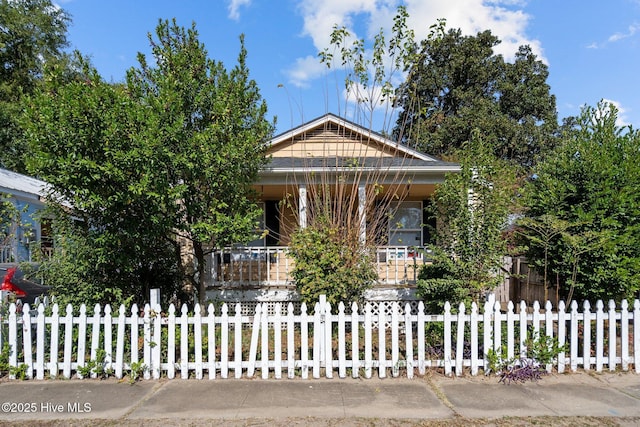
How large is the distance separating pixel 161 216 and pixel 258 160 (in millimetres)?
1985

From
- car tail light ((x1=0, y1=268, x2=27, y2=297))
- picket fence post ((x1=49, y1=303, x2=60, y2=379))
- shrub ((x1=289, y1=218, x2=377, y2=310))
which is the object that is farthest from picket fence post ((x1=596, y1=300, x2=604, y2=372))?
car tail light ((x1=0, y1=268, x2=27, y2=297))

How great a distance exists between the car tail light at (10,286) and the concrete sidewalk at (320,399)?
220 cm

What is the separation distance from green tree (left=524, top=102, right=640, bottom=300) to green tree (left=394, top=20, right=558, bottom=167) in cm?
1911

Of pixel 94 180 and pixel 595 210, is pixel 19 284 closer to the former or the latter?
pixel 94 180

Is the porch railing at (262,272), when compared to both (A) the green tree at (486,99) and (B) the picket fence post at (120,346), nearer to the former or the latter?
(B) the picket fence post at (120,346)

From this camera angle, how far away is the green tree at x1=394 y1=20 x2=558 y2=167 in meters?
26.0

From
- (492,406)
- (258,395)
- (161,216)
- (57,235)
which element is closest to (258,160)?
(161,216)

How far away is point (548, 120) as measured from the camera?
88.8 ft

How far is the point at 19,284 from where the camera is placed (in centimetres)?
694

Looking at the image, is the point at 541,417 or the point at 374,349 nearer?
the point at 541,417

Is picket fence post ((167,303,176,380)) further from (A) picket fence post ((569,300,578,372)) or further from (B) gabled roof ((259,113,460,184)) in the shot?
(A) picket fence post ((569,300,578,372))

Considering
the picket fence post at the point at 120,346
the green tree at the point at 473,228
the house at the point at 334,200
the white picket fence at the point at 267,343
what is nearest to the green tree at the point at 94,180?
the white picket fence at the point at 267,343

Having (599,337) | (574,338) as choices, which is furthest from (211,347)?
(599,337)

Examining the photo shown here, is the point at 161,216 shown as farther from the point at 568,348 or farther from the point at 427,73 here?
the point at 427,73
